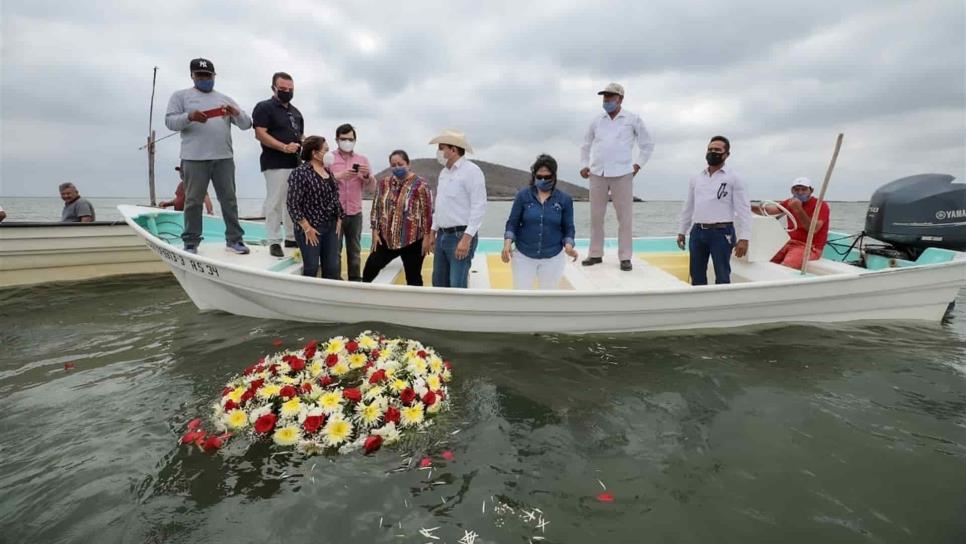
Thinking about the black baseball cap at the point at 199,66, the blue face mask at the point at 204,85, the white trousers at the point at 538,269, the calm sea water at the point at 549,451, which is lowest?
the calm sea water at the point at 549,451

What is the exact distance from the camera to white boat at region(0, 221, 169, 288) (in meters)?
8.62

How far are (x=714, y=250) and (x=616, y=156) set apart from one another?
5.36ft

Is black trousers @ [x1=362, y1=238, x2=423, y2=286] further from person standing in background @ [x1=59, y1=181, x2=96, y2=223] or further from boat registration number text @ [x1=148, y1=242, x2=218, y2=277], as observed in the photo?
person standing in background @ [x1=59, y1=181, x2=96, y2=223]

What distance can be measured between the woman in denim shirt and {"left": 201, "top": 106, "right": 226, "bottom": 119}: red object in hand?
3613 mm

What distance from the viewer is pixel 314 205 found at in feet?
16.8

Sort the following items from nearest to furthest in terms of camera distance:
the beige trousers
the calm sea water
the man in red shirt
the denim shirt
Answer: the calm sea water < the denim shirt < the beige trousers < the man in red shirt

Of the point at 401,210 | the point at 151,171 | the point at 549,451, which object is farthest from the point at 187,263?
the point at 151,171

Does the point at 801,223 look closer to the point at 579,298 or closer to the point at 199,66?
the point at 579,298

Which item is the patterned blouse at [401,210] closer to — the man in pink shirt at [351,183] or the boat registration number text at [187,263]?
the man in pink shirt at [351,183]

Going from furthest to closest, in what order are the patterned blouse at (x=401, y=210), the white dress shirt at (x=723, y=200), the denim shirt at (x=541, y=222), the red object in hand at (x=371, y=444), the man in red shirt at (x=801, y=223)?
the man in red shirt at (x=801, y=223) < the white dress shirt at (x=723, y=200) < the patterned blouse at (x=401, y=210) < the denim shirt at (x=541, y=222) < the red object in hand at (x=371, y=444)

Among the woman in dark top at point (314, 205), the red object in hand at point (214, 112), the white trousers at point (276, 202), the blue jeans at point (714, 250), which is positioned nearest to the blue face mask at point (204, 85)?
the red object in hand at point (214, 112)

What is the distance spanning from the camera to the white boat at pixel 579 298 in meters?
4.86

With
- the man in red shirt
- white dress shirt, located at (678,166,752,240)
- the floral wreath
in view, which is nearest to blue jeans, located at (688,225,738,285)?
white dress shirt, located at (678,166,752,240)

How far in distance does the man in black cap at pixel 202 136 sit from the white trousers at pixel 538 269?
3727 millimetres
